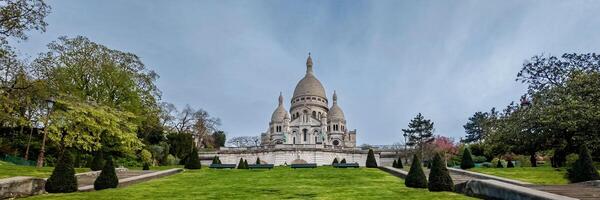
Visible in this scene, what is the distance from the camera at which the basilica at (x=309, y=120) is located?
289 feet

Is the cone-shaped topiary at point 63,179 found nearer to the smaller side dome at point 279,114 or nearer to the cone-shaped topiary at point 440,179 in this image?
the cone-shaped topiary at point 440,179

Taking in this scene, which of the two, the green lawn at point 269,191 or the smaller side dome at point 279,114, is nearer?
the green lawn at point 269,191

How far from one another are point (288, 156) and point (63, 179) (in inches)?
2053

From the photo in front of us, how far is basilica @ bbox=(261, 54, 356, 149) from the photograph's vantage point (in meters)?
87.9

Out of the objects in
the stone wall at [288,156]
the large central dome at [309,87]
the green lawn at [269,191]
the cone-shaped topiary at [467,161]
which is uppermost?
the large central dome at [309,87]

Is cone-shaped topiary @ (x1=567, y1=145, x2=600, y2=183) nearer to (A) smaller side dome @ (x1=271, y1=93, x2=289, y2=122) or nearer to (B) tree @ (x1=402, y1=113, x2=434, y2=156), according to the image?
(B) tree @ (x1=402, y1=113, x2=434, y2=156)

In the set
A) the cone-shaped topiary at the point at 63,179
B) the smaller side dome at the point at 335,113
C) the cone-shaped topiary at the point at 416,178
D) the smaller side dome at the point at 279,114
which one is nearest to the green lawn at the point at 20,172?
the cone-shaped topiary at the point at 63,179

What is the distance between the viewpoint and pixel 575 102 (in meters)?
28.2

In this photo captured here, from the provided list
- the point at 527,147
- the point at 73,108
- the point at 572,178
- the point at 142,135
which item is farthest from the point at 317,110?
the point at 572,178

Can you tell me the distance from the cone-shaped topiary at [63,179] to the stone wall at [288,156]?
50415 millimetres

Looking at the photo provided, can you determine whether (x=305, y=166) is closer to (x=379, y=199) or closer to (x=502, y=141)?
(x=502, y=141)

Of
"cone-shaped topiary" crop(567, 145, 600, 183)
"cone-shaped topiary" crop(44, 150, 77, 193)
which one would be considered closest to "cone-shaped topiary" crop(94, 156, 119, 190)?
"cone-shaped topiary" crop(44, 150, 77, 193)

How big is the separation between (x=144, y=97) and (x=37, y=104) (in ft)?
45.1

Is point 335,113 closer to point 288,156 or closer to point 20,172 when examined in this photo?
point 288,156
